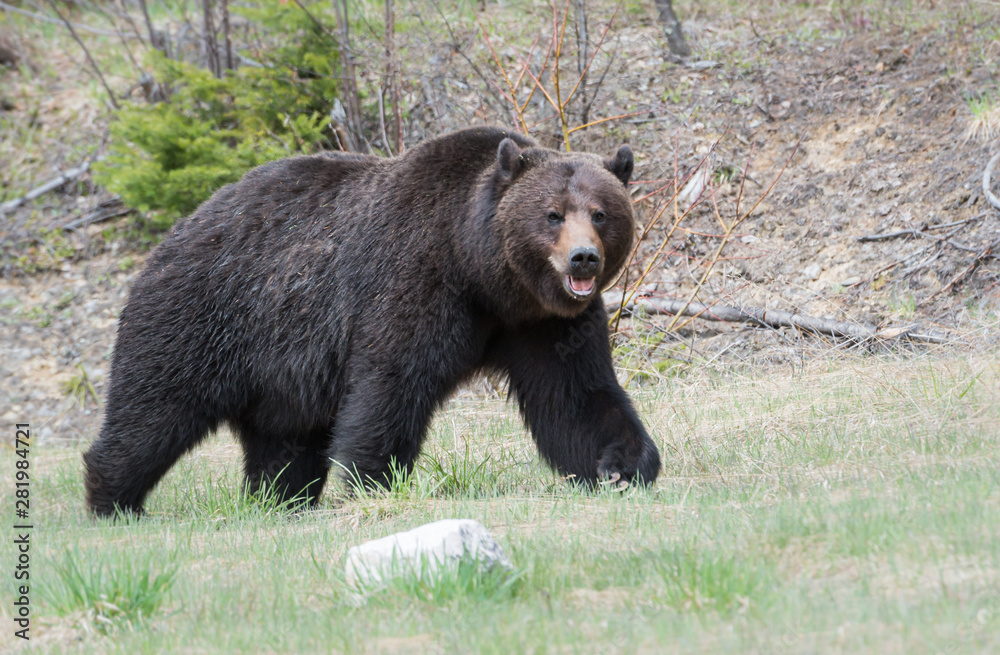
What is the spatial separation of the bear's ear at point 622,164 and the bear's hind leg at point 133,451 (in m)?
3.10

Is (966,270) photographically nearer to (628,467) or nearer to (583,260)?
(628,467)

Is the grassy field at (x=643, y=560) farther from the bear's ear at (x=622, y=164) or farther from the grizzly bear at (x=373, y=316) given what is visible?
the bear's ear at (x=622, y=164)

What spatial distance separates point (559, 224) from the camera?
5578 mm

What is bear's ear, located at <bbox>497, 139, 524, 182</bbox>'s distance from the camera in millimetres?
5715

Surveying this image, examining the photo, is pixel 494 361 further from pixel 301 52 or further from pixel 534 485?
pixel 301 52

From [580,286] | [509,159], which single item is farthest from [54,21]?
[580,286]

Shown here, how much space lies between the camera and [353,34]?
12.6m

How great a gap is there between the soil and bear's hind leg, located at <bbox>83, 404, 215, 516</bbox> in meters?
4.61

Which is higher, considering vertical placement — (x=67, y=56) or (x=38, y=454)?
(x=67, y=56)

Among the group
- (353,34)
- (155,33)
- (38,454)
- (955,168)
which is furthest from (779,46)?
(38,454)

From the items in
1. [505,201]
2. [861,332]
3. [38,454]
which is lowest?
[38,454]

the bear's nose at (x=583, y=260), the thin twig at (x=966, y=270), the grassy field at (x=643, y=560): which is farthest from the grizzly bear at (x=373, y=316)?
the thin twig at (x=966, y=270)

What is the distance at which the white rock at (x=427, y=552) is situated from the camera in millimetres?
3547

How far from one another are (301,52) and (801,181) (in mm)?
5943
